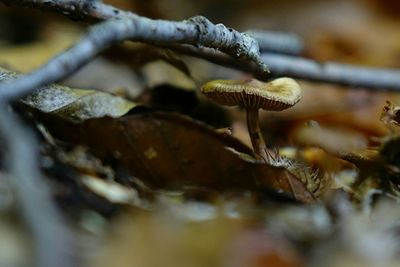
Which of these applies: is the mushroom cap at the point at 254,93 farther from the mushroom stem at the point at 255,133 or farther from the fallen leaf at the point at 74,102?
the fallen leaf at the point at 74,102

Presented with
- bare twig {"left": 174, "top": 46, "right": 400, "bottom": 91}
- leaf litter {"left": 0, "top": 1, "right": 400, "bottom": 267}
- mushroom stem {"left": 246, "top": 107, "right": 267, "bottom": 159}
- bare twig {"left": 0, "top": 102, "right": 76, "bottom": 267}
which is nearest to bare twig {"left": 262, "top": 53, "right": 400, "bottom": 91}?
bare twig {"left": 174, "top": 46, "right": 400, "bottom": 91}

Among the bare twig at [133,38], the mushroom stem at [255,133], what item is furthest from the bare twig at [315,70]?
the bare twig at [133,38]

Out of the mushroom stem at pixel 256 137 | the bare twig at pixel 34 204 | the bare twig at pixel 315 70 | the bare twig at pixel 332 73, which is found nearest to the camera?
the bare twig at pixel 34 204

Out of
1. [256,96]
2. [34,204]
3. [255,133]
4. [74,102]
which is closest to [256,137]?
[255,133]

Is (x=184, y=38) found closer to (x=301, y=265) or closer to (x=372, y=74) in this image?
(x=301, y=265)

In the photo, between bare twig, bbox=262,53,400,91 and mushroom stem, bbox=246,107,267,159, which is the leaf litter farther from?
bare twig, bbox=262,53,400,91

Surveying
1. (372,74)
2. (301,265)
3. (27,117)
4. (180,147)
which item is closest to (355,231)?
(301,265)
